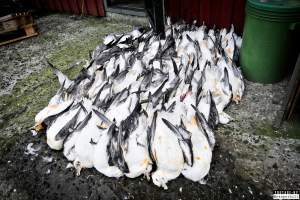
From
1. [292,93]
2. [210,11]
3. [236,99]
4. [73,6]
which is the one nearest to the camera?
[292,93]

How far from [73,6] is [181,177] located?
6329 millimetres

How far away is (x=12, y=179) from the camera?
10.9ft

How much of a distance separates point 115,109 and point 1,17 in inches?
171

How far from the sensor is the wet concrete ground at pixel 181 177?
2996mm

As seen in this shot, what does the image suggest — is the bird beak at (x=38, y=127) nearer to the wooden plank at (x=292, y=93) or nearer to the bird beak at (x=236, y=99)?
the bird beak at (x=236, y=99)

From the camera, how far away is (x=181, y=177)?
10.2 ft

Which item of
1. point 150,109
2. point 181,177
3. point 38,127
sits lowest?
point 181,177

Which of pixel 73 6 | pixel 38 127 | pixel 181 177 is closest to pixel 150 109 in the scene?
pixel 181 177

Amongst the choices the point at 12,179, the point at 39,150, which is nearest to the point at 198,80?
the point at 39,150

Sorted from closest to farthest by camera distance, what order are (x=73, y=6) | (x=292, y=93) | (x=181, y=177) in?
(x=181, y=177), (x=292, y=93), (x=73, y=6)

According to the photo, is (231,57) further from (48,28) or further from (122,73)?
(48,28)

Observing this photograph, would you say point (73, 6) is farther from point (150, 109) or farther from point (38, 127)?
point (150, 109)

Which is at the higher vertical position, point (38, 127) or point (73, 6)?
point (73, 6)

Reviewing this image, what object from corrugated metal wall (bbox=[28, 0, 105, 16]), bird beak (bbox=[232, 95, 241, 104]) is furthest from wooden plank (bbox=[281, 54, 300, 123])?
corrugated metal wall (bbox=[28, 0, 105, 16])
